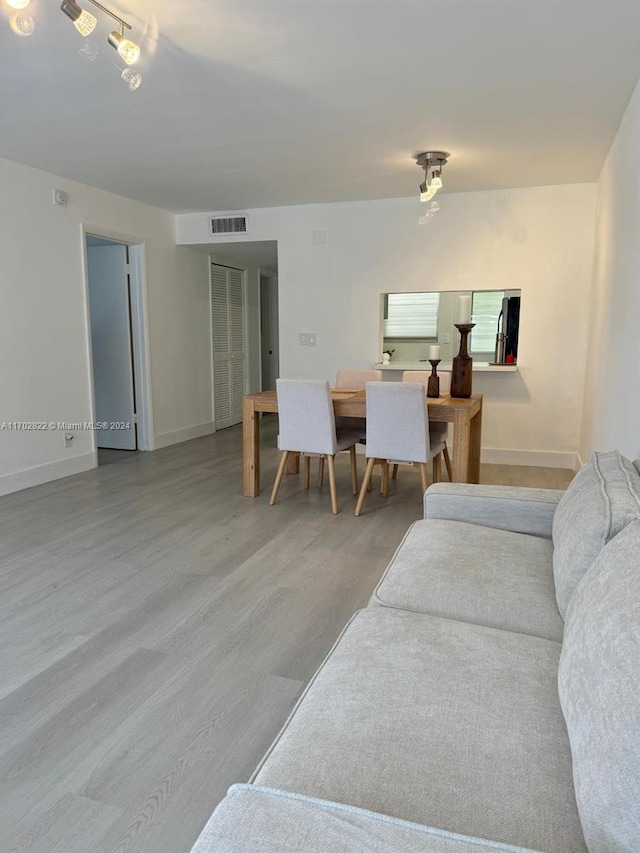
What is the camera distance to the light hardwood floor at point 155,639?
141cm

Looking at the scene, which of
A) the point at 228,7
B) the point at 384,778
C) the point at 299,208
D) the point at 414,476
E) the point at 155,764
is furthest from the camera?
the point at 299,208

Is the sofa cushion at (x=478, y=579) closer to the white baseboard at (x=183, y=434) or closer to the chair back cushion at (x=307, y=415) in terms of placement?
the chair back cushion at (x=307, y=415)

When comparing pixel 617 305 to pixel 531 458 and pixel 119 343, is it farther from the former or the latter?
→ pixel 119 343

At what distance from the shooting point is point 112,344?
18.5 ft

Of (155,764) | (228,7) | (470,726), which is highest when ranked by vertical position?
(228,7)

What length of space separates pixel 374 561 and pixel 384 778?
202 cm

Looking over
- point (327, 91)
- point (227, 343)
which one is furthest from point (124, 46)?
point (227, 343)

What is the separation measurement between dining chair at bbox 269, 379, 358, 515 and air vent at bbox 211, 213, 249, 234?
103 inches

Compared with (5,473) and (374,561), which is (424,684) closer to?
(374,561)

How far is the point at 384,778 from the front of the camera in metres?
0.87

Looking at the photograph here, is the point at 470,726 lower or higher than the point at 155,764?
higher

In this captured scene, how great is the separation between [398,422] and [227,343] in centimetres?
406

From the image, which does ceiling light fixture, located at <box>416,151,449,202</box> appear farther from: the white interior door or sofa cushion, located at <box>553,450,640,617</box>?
the white interior door

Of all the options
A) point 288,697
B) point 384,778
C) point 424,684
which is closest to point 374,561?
point 288,697
